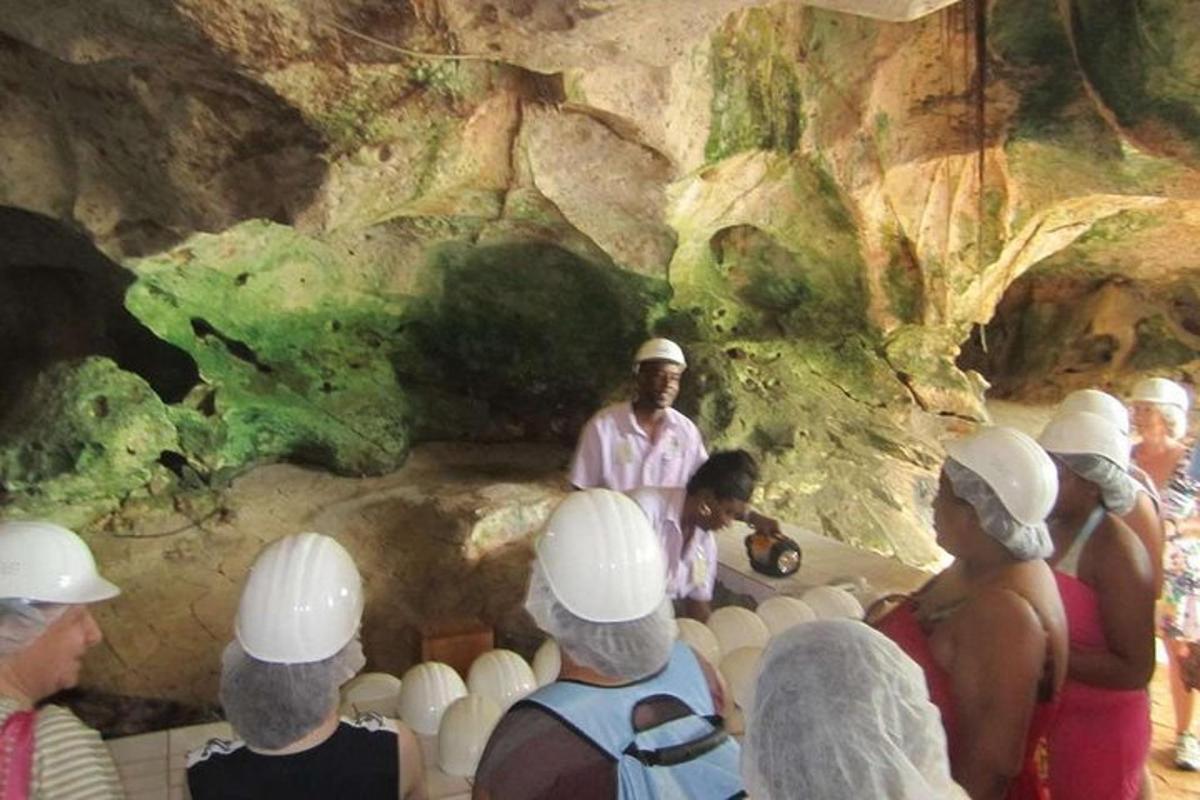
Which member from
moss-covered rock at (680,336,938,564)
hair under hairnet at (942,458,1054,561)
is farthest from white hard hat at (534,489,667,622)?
moss-covered rock at (680,336,938,564)

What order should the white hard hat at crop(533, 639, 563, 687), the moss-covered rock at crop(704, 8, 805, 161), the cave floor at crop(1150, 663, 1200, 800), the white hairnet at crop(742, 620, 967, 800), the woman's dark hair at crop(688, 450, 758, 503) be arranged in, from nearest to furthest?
1. the white hairnet at crop(742, 620, 967, 800)
2. the white hard hat at crop(533, 639, 563, 687)
3. the woman's dark hair at crop(688, 450, 758, 503)
4. the cave floor at crop(1150, 663, 1200, 800)
5. the moss-covered rock at crop(704, 8, 805, 161)

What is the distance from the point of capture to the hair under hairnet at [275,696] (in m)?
1.78

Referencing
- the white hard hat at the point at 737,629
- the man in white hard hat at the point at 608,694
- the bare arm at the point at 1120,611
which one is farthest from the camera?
the white hard hat at the point at 737,629

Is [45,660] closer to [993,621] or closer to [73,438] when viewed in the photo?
[993,621]

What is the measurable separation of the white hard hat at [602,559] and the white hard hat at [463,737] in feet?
4.35

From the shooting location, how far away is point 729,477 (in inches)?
161

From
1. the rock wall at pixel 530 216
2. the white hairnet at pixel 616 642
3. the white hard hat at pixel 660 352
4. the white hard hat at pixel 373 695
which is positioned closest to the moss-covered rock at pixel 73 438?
the rock wall at pixel 530 216

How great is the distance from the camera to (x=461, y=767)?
118 inches

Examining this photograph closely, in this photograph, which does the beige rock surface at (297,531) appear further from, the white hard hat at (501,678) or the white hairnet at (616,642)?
the white hairnet at (616,642)

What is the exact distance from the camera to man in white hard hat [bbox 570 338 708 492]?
433 centimetres

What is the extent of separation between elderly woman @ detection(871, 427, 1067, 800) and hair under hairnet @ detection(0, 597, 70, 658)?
6.36 ft

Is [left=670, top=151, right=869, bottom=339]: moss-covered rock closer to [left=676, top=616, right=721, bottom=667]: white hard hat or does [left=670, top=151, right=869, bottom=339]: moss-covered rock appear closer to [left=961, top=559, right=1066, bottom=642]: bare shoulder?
[left=676, top=616, right=721, bottom=667]: white hard hat

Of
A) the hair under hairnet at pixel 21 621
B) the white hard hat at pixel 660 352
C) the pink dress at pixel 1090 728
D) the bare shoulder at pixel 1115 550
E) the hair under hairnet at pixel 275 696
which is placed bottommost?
the pink dress at pixel 1090 728

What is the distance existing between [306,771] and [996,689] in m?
1.49
